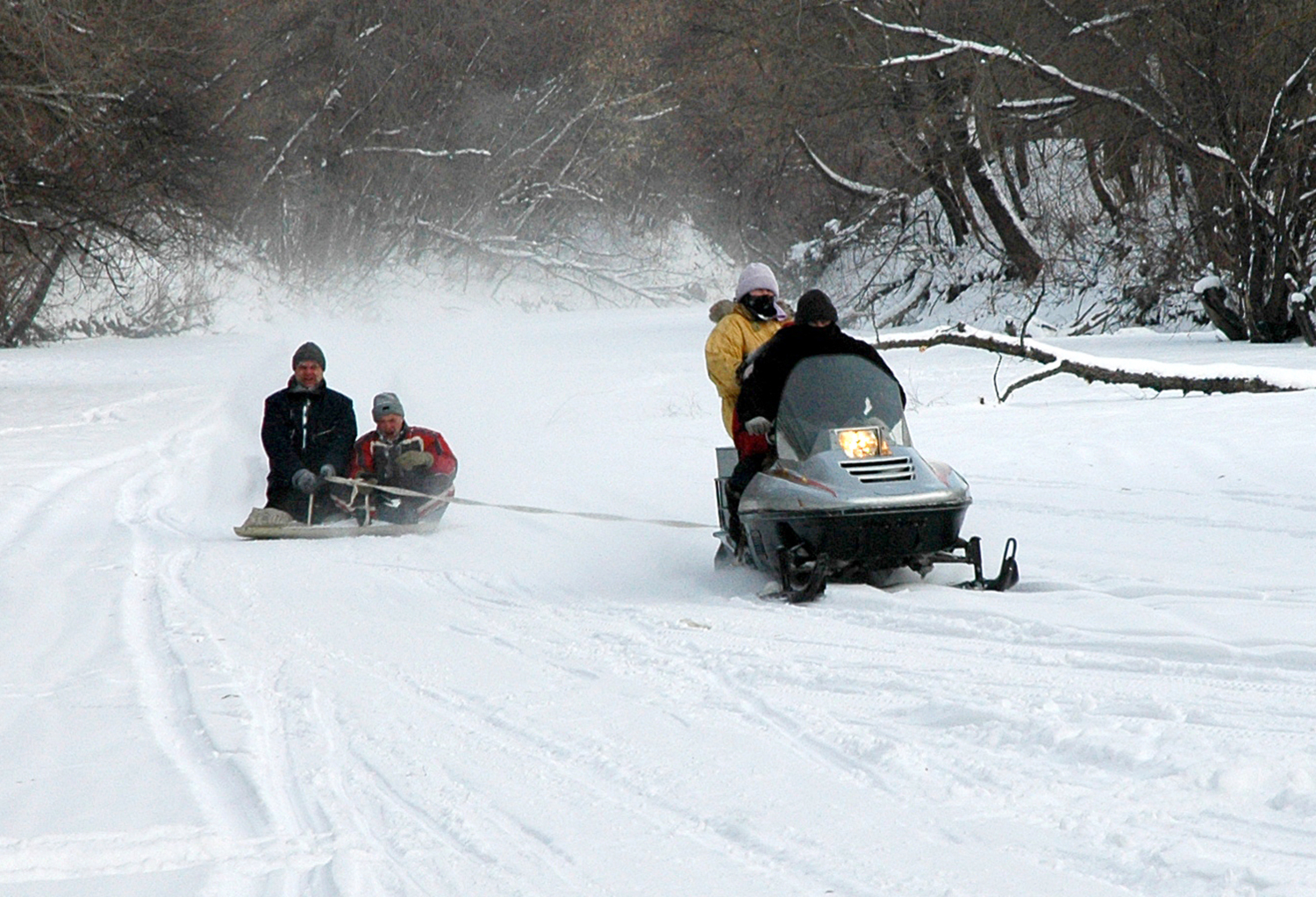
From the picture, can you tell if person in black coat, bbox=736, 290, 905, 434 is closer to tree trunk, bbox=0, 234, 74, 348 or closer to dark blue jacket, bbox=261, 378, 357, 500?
dark blue jacket, bbox=261, 378, 357, 500

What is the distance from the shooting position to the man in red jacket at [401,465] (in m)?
10.9

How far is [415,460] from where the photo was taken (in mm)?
10898

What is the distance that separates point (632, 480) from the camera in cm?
1230

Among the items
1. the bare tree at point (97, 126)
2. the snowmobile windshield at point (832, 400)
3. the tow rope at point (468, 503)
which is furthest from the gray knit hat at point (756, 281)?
the bare tree at point (97, 126)

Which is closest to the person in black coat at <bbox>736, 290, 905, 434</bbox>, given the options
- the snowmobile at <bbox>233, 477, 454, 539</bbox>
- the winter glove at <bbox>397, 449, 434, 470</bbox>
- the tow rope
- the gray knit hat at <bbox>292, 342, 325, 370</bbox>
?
the tow rope

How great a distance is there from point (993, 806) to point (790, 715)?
1127 mm

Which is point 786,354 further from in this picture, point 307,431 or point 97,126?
point 97,126

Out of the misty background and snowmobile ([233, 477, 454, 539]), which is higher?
the misty background

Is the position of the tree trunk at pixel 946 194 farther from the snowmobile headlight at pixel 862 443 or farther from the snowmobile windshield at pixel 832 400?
the snowmobile headlight at pixel 862 443

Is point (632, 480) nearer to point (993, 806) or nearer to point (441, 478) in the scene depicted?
point (441, 478)

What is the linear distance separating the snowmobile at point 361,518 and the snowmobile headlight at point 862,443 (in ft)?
13.7

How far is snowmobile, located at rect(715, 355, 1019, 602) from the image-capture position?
6.95 m

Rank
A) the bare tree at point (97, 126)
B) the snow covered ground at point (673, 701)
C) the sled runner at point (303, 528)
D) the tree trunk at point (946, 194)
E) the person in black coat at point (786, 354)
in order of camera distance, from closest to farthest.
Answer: the snow covered ground at point (673, 701) < the person in black coat at point (786, 354) < the sled runner at point (303, 528) < the bare tree at point (97, 126) < the tree trunk at point (946, 194)

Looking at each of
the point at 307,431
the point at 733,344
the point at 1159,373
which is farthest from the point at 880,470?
the point at 1159,373
